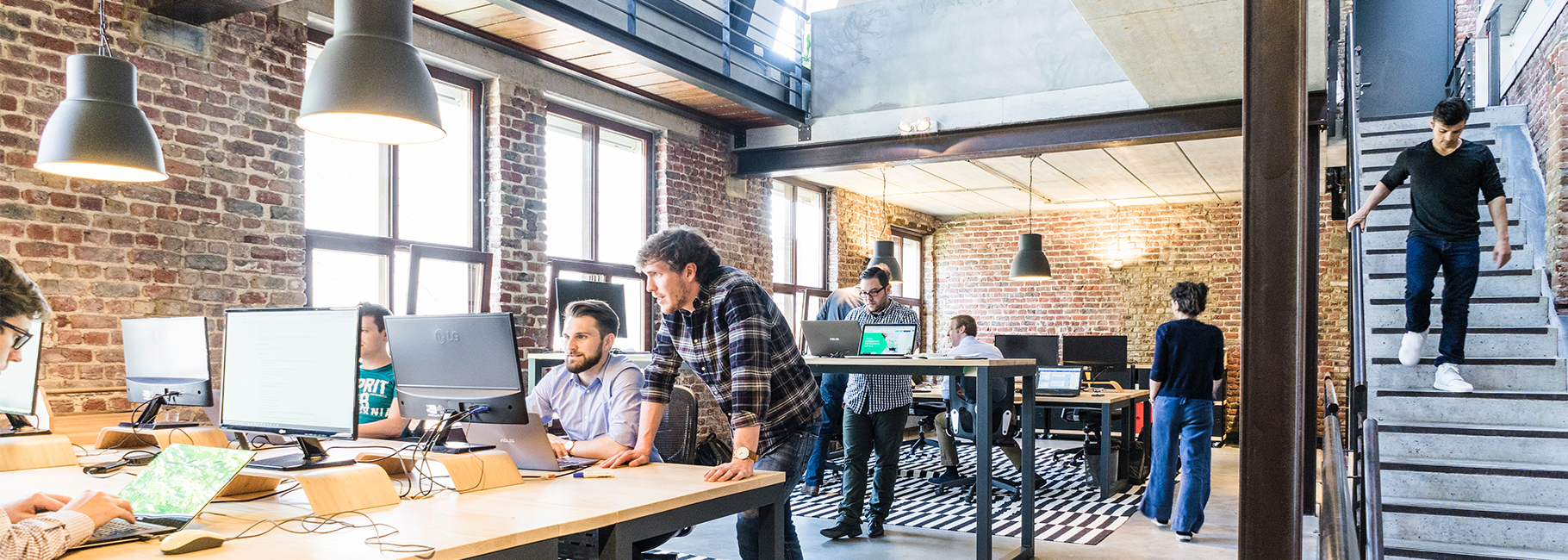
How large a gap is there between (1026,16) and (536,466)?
18.4 feet

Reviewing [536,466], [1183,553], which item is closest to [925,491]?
[1183,553]

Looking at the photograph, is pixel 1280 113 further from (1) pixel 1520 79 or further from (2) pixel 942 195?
(2) pixel 942 195

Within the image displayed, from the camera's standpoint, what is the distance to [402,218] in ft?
19.2

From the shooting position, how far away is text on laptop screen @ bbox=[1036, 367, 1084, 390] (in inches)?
270

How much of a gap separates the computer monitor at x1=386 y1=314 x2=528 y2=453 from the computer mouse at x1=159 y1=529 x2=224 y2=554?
2.30 feet

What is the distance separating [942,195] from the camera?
35.3 ft

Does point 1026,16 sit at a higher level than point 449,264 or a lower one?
higher

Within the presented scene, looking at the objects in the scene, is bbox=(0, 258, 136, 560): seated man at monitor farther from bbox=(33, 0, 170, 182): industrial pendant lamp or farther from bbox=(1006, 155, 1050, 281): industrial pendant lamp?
bbox=(1006, 155, 1050, 281): industrial pendant lamp

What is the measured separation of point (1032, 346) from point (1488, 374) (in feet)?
17.8

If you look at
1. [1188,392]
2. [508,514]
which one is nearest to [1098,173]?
[1188,392]

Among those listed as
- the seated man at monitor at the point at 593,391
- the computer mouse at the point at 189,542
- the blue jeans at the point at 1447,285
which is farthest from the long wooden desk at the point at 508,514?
the blue jeans at the point at 1447,285

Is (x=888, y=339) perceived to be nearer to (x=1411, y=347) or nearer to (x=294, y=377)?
(x=1411, y=347)

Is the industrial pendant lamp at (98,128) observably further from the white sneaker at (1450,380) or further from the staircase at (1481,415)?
the white sneaker at (1450,380)

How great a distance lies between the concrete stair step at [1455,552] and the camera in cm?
384
